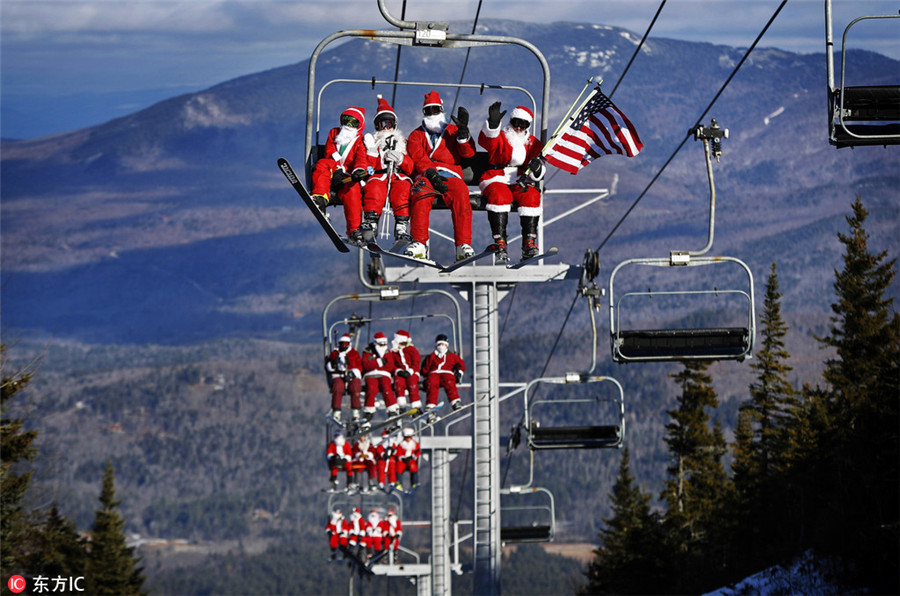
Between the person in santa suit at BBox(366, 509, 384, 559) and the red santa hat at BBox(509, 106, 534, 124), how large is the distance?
893 inches

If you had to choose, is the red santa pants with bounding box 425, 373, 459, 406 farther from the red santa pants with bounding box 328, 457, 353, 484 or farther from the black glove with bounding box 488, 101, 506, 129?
the black glove with bounding box 488, 101, 506, 129

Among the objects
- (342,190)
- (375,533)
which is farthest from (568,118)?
(375,533)

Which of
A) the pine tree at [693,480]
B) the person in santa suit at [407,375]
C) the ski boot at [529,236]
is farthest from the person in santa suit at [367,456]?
the pine tree at [693,480]

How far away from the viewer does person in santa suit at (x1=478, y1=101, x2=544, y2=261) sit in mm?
14969

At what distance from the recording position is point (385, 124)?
1499 cm

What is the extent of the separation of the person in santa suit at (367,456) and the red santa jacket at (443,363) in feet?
26.5

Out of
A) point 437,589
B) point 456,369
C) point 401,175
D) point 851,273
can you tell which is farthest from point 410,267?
point 851,273

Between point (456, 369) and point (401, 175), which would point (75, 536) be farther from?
point (401, 175)

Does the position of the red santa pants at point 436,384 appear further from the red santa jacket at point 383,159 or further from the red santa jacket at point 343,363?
the red santa jacket at point 383,159

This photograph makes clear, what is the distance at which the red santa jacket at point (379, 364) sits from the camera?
24.4m

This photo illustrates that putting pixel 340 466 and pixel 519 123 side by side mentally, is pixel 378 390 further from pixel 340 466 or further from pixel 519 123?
pixel 519 123

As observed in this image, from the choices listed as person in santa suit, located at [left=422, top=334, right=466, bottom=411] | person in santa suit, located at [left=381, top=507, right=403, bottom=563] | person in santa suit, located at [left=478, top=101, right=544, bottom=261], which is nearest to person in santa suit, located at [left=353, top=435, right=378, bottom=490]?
person in santa suit, located at [left=381, top=507, right=403, bottom=563]

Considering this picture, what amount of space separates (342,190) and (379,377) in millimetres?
9991

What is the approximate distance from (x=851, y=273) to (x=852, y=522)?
20.4m
